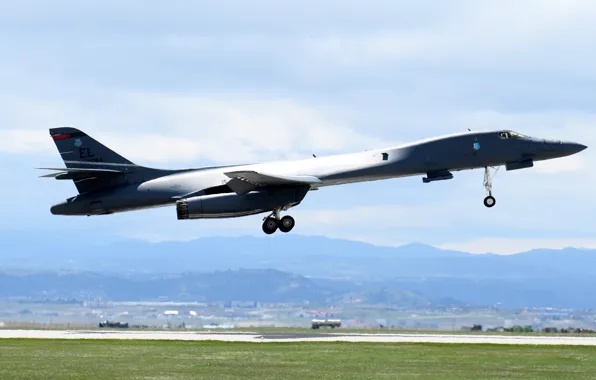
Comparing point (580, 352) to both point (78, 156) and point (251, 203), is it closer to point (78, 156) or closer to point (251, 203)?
point (251, 203)

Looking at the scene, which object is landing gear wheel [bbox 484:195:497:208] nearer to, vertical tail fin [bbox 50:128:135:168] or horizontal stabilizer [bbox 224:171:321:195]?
horizontal stabilizer [bbox 224:171:321:195]

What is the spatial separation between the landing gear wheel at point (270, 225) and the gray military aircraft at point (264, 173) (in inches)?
1.8

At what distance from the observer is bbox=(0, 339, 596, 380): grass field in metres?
33.8

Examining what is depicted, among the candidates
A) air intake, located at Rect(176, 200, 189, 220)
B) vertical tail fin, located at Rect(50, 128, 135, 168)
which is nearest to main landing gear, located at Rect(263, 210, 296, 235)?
air intake, located at Rect(176, 200, 189, 220)

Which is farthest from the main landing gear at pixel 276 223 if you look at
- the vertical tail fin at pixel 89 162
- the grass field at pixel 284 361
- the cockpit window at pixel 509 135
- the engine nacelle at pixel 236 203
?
the cockpit window at pixel 509 135

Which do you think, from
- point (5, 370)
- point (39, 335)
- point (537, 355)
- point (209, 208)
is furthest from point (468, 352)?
point (39, 335)

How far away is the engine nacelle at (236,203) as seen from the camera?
5019 centimetres

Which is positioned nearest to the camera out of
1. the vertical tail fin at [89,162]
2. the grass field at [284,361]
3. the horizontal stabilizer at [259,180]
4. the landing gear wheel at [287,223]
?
the grass field at [284,361]

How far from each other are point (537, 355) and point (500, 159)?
A: 12274 millimetres

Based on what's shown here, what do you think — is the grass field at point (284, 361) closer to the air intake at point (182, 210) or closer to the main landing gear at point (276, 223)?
the air intake at point (182, 210)

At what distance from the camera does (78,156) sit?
2096 inches

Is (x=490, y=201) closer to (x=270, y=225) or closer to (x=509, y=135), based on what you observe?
(x=509, y=135)

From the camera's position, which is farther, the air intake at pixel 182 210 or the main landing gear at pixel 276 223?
the main landing gear at pixel 276 223

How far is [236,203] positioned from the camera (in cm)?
5038
